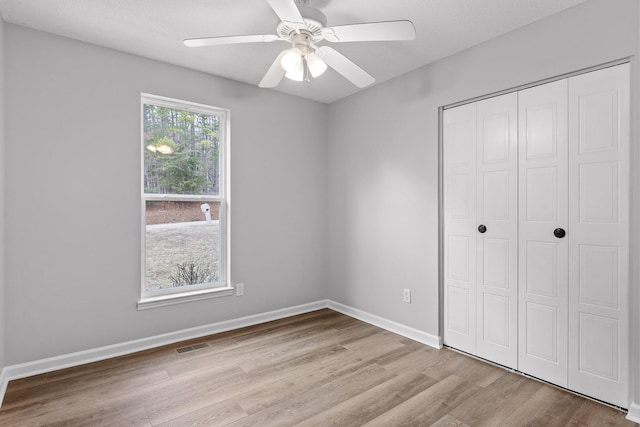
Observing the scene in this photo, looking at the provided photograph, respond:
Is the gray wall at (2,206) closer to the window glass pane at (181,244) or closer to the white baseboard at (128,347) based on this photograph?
the white baseboard at (128,347)

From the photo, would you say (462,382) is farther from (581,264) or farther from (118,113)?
(118,113)

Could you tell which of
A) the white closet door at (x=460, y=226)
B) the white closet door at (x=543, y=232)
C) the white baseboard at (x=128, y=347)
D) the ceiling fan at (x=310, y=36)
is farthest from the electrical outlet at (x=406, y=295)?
the ceiling fan at (x=310, y=36)

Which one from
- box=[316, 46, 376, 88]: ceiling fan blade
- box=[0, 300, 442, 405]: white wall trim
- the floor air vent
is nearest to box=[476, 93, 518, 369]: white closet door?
box=[0, 300, 442, 405]: white wall trim

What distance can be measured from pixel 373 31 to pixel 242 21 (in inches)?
40.2

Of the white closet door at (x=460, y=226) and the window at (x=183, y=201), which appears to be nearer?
the white closet door at (x=460, y=226)

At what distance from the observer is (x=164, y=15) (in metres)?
2.27

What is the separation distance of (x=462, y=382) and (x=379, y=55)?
261 centimetres

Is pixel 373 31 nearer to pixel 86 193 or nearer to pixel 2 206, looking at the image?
pixel 86 193

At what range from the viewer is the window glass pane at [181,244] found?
3.02 meters

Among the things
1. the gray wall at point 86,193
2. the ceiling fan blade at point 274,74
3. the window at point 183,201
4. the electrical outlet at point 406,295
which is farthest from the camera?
the electrical outlet at point 406,295

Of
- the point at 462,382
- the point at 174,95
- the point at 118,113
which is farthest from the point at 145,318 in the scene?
the point at 462,382

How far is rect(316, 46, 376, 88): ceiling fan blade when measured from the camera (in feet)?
6.85

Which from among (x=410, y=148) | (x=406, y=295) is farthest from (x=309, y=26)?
(x=406, y=295)

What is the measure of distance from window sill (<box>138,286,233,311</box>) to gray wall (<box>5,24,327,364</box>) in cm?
6
